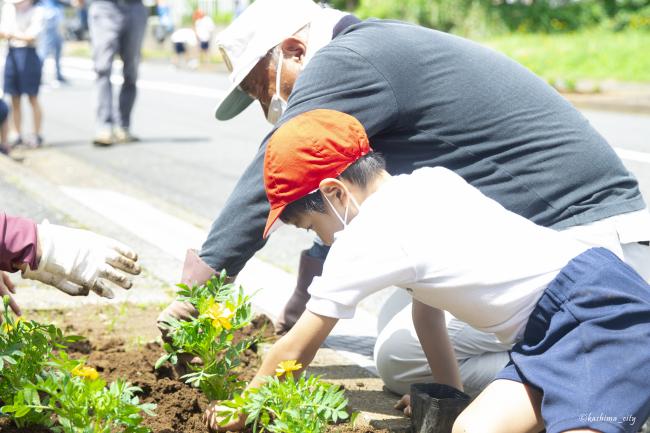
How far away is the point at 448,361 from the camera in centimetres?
298

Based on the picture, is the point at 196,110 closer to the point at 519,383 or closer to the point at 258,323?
the point at 258,323

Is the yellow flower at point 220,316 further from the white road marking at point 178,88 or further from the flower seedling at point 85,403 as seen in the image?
the white road marking at point 178,88

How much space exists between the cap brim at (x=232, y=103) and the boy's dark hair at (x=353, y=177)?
3.13 ft

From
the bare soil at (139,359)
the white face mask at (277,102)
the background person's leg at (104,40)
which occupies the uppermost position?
the white face mask at (277,102)

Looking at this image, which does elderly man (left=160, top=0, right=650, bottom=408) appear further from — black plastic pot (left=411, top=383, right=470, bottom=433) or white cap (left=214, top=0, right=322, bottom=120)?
black plastic pot (left=411, top=383, right=470, bottom=433)

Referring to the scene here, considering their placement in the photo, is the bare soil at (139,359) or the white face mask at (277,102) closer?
the bare soil at (139,359)

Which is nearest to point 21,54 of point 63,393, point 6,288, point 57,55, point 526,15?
point 6,288

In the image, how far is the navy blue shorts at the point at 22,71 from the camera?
9570mm

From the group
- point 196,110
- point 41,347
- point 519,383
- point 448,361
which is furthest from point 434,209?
point 196,110

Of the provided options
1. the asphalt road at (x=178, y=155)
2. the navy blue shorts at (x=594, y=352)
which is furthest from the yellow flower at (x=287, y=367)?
the asphalt road at (x=178, y=155)

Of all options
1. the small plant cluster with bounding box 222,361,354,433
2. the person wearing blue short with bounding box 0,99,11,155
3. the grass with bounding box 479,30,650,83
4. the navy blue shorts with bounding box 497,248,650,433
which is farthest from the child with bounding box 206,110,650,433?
the grass with bounding box 479,30,650,83

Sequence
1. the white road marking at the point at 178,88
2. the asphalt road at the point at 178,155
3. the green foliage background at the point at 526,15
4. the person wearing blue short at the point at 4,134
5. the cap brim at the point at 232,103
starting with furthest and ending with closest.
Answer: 1. the green foliage background at the point at 526,15
2. the white road marking at the point at 178,88
3. the person wearing blue short at the point at 4,134
4. the asphalt road at the point at 178,155
5. the cap brim at the point at 232,103

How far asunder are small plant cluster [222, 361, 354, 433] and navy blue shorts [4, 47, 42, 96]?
7.88 meters

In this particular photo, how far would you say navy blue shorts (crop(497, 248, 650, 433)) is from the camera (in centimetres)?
233
